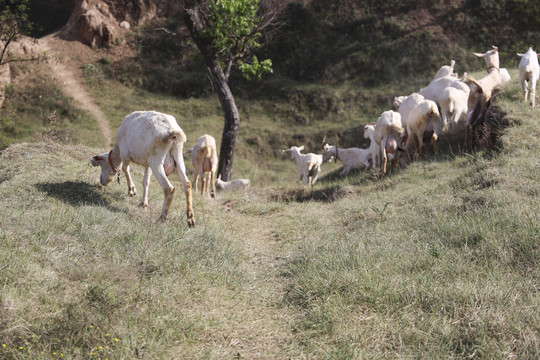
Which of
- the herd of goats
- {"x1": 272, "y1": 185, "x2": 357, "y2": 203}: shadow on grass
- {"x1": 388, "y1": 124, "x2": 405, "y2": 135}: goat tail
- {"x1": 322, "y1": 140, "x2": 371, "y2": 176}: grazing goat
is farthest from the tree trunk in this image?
{"x1": 388, "y1": 124, "x2": 405, "y2": 135}: goat tail

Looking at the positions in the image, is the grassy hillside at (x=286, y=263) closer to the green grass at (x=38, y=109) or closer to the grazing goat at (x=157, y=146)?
the grazing goat at (x=157, y=146)

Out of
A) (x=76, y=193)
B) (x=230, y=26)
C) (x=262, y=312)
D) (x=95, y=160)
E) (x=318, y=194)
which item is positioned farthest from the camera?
(x=230, y=26)

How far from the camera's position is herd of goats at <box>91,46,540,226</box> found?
7363 mm

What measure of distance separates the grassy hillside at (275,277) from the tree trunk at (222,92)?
580 centimetres

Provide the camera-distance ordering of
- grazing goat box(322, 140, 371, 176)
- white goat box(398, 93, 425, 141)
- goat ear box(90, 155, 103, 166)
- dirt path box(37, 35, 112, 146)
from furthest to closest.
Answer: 1. dirt path box(37, 35, 112, 146)
2. grazing goat box(322, 140, 371, 176)
3. white goat box(398, 93, 425, 141)
4. goat ear box(90, 155, 103, 166)

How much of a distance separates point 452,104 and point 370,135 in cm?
307

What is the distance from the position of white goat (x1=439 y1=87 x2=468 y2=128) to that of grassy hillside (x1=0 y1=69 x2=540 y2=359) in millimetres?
3576

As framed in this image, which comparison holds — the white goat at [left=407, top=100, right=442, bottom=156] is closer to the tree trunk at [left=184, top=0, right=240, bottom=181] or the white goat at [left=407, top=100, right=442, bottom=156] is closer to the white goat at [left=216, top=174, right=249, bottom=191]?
the white goat at [left=216, top=174, right=249, bottom=191]

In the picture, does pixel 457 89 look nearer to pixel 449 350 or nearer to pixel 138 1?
pixel 449 350

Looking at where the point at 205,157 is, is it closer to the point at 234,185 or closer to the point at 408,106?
the point at 234,185

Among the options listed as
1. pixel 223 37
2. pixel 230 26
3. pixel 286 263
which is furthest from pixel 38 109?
pixel 286 263

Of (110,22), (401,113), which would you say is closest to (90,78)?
(110,22)

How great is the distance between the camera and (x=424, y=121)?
11.4 meters

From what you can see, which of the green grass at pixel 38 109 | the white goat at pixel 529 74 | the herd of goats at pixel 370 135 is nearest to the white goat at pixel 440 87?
the herd of goats at pixel 370 135
